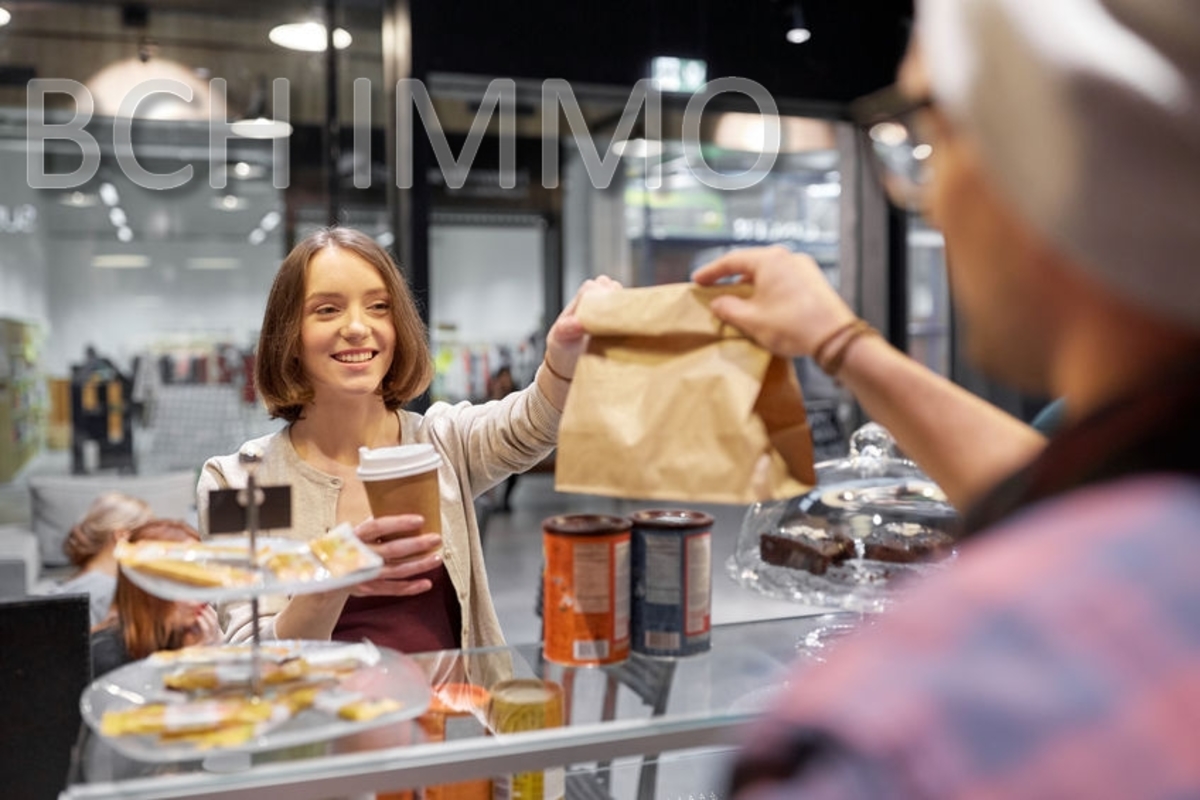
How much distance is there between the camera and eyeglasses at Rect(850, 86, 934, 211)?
0.85 m

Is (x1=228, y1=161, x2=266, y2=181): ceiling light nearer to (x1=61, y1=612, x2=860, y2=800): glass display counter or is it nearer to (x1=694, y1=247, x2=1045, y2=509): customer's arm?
(x1=61, y1=612, x2=860, y2=800): glass display counter

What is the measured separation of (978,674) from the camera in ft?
1.59

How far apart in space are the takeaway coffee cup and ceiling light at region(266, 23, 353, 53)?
167 inches

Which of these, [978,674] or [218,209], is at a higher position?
[218,209]

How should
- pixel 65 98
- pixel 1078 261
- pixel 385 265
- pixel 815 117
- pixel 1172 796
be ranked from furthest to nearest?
pixel 815 117 → pixel 65 98 → pixel 385 265 → pixel 1078 261 → pixel 1172 796

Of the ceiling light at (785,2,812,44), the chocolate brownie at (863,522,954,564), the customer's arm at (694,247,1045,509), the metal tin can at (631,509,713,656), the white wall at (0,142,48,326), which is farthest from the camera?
the ceiling light at (785,2,812,44)

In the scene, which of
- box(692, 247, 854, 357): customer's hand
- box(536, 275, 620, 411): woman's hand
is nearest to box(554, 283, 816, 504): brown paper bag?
box(692, 247, 854, 357): customer's hand

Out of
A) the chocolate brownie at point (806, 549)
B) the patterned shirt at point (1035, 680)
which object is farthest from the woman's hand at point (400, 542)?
the patterned shirt at point (1035, 680)

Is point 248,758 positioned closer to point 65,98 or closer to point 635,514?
point 635,514

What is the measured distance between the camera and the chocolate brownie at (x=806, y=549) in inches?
78.2

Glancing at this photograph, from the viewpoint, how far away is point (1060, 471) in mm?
587

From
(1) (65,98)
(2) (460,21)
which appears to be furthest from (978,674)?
(1) (65,98)

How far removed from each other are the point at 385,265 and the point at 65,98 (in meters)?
3.65

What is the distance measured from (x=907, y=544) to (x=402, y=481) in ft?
3.10
